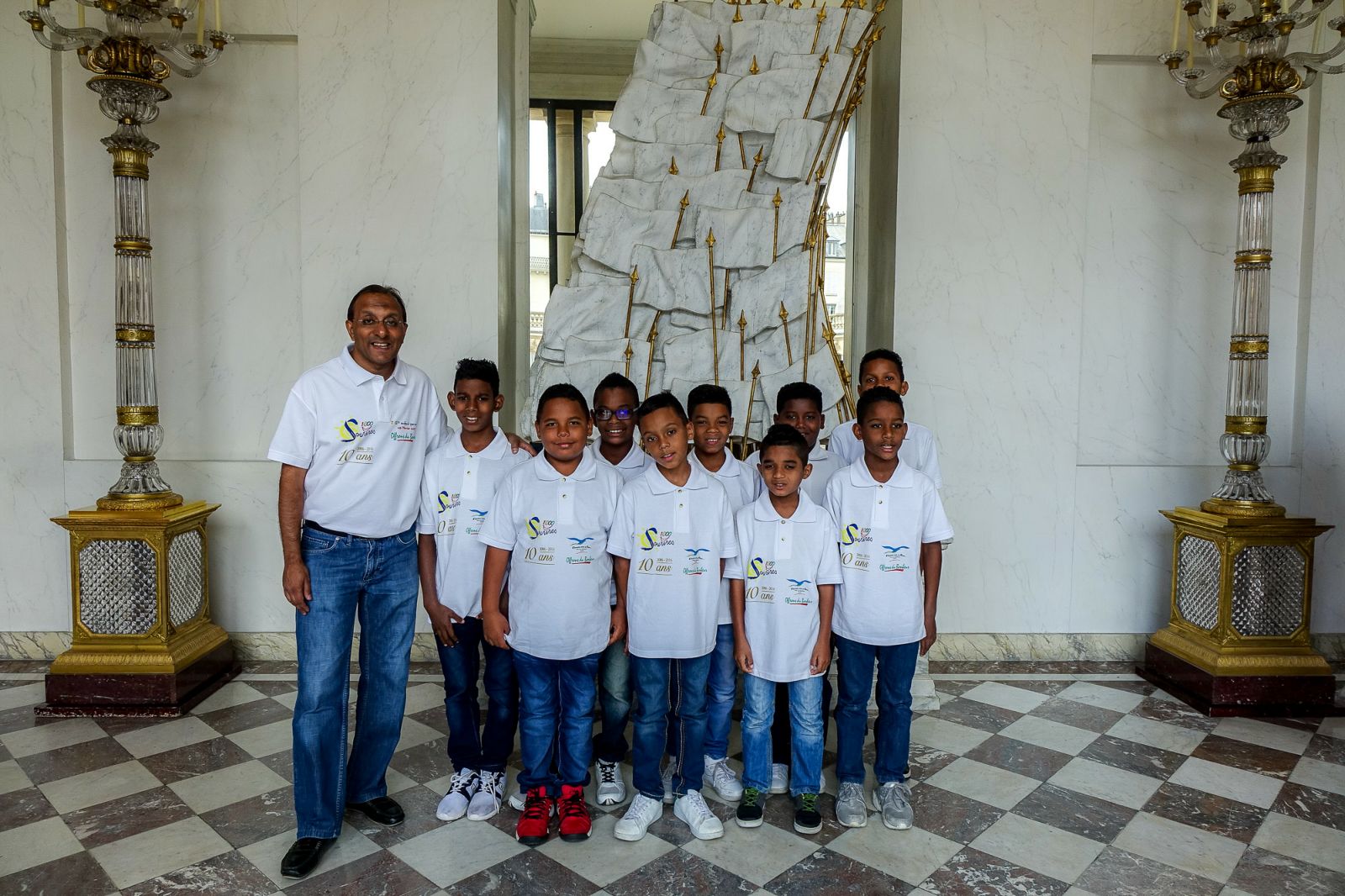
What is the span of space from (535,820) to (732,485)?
120cm

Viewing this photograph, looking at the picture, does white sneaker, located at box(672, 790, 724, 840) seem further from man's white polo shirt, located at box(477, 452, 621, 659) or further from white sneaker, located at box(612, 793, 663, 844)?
man's white polo shirt, located at box(477, 452, 621, 659)

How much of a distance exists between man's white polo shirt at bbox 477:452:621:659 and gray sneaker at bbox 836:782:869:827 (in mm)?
943

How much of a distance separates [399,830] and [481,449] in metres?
1.21

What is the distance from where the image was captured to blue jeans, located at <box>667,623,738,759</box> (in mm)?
2912

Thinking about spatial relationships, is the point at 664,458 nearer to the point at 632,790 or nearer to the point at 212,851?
the point at 632,790

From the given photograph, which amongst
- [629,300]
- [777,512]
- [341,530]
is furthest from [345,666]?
[629,300]

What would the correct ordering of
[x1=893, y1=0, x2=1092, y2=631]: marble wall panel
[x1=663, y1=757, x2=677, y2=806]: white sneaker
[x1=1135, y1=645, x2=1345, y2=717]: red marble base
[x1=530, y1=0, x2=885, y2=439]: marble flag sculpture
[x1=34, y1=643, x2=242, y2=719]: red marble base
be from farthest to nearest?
[x1=893, y1=0, x2=1092, y2=631]: marble wall panel < [x1=530, y1=0, x2=885, y2=439]: marble flag sculpture < [x1=1135, y1=645, x2=1345, y2=717]: red marble base < [x1=34, y1=643, x2=242, y2=719]: red marble base < [x1=663, y1=757, x2=677, y2=806]: white sneaker

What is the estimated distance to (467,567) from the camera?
9.23 feet

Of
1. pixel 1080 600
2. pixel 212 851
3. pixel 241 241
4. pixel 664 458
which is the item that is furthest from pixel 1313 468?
pixel 241 241

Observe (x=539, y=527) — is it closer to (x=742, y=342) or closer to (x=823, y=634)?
(x=823, y=634)

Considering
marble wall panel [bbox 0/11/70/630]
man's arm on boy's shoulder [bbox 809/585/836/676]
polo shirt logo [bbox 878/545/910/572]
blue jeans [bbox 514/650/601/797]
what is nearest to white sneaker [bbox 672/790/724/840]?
blue jeans [bbox 514/650/601/797]

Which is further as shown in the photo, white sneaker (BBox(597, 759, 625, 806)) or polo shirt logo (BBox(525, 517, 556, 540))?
white sneaker (BBox(597, 759, 625, 806))

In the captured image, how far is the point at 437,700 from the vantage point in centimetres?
397

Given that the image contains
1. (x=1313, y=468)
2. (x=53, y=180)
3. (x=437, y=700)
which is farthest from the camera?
(x=1313, y=468)
